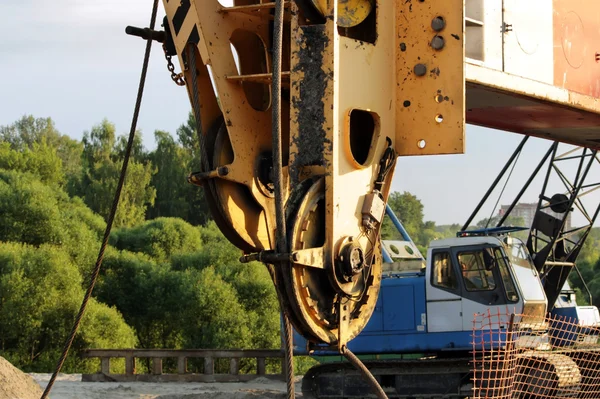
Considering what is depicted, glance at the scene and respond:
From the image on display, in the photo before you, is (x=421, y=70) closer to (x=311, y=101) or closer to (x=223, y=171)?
(x=311, y=101)

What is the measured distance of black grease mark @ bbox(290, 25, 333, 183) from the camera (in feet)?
19.4

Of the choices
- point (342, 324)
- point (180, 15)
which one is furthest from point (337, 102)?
point (180, 15)

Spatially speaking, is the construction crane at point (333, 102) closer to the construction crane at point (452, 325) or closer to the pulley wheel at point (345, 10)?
the pulley wheel at point (345, 10)

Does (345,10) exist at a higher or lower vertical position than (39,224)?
higher

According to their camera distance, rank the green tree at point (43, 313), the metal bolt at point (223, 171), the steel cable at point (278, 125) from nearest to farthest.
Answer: the steel cable at point (278, 125) → the metal bolt at point (223, 171) → the green tree at point (43, 313)

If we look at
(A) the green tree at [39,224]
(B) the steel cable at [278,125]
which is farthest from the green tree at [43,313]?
(B) the steel cable at [278,125]

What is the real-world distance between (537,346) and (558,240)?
5882mm

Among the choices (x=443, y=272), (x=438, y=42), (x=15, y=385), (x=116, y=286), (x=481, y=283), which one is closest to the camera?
(x=438, y=42)

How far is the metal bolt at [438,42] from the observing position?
640 centimetres

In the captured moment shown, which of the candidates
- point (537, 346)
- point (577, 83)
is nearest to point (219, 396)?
point (537, 346)

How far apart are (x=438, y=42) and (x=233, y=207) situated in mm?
1936

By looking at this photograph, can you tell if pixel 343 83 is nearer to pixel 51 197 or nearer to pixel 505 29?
pixel 505 29

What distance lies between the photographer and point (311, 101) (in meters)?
5.95

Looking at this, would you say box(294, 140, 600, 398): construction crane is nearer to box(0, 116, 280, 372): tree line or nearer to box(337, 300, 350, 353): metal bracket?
box(337, 300, 350, 353): metal bracket
